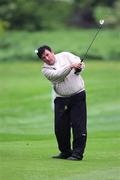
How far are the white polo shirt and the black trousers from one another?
118mm

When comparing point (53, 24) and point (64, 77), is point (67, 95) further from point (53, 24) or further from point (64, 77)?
point (53, 24)

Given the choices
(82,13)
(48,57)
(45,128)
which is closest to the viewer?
(48,57)

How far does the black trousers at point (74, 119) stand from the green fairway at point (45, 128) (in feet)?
1.02

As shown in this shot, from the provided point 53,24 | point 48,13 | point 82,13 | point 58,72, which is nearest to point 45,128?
point 58,72

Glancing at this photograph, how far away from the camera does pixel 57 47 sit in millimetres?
57438

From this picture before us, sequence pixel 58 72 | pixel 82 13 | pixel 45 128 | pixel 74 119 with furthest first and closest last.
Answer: pixel 82 13 → pixel 45 128 → pixel 74 119 → pixel 58 72

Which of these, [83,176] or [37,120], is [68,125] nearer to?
[83,176]

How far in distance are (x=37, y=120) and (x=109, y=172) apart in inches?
536

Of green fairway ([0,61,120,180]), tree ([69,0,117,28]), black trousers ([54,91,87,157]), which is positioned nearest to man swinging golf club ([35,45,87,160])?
black trousers ([54,91,87,157])

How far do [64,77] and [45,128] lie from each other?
9.09 metres

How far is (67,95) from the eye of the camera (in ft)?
44.3

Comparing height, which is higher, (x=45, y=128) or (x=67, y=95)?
(x=67, y=95)

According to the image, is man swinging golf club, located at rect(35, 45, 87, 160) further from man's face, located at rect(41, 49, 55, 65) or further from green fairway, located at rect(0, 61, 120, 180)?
green fairway, located at rect(0, 61, 120, 180)

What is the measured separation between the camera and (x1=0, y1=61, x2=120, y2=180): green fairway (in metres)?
11.8
